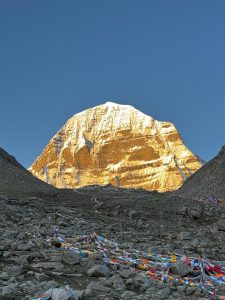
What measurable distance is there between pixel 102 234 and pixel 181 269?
15.3 ft

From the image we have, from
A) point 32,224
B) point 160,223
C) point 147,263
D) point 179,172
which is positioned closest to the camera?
point 147,263

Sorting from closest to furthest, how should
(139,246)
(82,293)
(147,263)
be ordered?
1. (82,293)
2. (147,263)
3. (139,246)

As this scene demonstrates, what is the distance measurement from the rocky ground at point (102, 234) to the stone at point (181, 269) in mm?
713

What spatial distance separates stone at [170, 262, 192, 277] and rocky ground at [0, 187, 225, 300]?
71 cm

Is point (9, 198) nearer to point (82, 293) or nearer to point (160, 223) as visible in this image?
point (160, 223)

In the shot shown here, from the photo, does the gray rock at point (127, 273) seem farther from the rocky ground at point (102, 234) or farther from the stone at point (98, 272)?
the stone at point (98, 272)

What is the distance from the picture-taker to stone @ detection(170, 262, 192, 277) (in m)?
7.87

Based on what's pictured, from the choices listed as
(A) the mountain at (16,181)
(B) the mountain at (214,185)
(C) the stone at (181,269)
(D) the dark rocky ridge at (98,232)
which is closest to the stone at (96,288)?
(D) the dark rocky ridge at (98,232)

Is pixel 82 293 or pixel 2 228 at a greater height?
pixel 2 228

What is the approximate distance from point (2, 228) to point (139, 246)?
353 cm

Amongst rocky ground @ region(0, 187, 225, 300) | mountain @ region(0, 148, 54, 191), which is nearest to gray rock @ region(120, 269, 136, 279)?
rocky ground @ region(0, 187, 225, 300)

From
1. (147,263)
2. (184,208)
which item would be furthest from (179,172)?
(147,263)

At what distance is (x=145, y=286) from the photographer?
21.9ft

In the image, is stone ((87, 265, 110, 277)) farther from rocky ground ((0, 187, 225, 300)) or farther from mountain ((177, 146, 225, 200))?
mountain ((177, 146, 225, 200))
